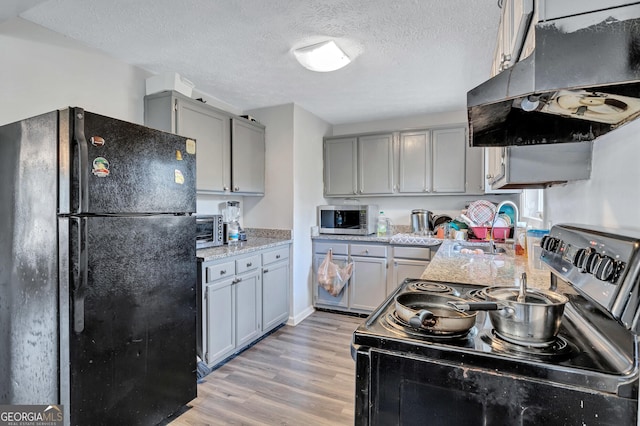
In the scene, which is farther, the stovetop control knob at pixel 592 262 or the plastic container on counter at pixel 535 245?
the plastic container on counter at pixel 535 245

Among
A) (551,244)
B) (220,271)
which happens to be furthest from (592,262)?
(220,271)

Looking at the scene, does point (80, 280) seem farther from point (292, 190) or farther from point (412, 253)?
point (412, 253)

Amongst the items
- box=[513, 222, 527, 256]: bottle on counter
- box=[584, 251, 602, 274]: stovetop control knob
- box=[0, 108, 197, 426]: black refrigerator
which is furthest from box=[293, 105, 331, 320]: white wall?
box=[584, 251, 602, 274]: stovetop control knob

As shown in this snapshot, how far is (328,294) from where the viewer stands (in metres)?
3.68

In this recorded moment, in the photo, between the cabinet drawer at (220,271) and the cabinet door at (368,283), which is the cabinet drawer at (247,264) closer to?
the cabinet drawer at (220,271)

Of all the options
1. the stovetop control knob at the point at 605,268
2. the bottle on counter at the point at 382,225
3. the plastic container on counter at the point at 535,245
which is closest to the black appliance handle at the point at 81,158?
the stovetop control knob at the point at 605,268

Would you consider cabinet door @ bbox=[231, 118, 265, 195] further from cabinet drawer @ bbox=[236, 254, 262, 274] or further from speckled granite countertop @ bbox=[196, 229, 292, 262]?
cabinet drawer @ bbox=[236, 254, 262, 274]

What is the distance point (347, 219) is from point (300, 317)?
1261mm

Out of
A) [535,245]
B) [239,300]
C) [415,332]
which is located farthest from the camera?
[239,300]

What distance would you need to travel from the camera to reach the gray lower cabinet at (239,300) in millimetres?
2328

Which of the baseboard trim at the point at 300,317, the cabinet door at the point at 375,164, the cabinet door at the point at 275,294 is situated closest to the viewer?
the cabinet door at the point at 275,294

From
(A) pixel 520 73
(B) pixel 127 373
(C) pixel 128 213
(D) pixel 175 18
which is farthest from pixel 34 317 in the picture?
(A) pixel 520 73

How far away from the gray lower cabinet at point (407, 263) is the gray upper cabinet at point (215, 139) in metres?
1.68

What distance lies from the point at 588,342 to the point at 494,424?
0.35 metres
